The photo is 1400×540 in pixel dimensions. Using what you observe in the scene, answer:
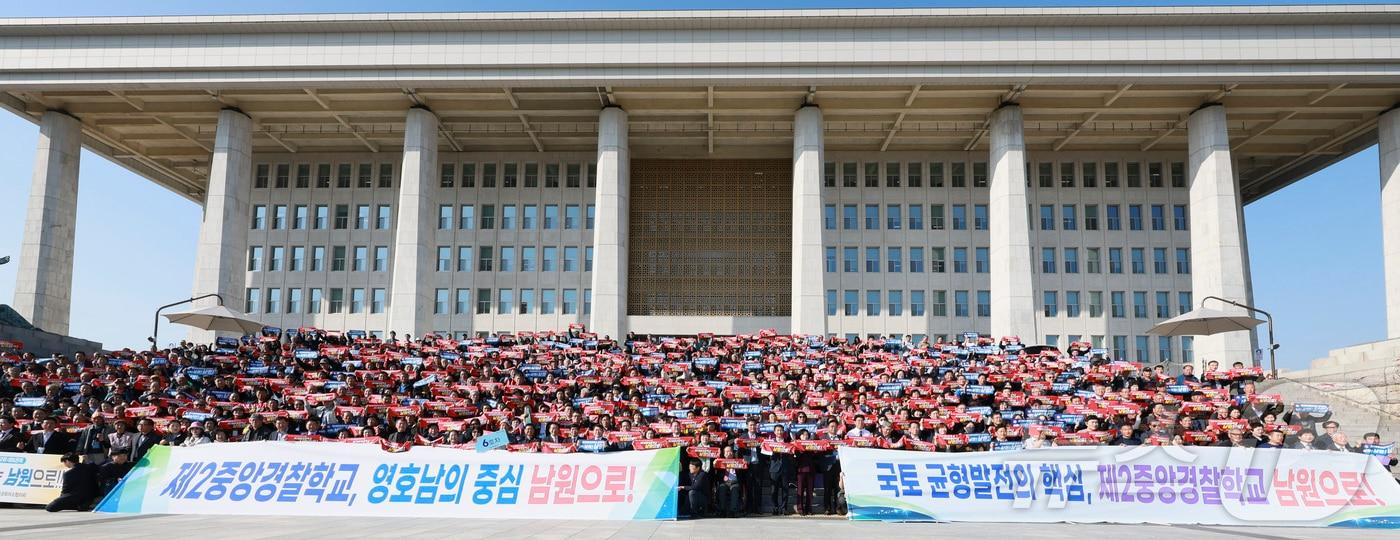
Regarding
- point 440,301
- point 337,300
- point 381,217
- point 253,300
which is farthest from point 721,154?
point 253,300

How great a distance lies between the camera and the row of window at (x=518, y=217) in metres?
51.5

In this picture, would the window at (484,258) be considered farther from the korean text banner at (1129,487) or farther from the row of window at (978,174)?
the korean text banner at (1129,487)

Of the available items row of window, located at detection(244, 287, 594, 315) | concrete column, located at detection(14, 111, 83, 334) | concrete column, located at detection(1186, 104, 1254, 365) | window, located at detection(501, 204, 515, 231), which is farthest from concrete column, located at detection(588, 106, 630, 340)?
concrete column, located at detection(1186, 104, 1254, 365)

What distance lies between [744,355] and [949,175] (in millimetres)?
26245

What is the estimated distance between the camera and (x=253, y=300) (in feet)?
168

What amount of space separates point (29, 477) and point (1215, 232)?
133 ft

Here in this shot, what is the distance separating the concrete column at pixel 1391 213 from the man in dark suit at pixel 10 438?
45249 mm

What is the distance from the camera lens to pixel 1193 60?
38.8 metres

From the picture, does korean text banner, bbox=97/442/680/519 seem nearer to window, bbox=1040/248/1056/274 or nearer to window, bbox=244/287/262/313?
window, bbox=244/287/262/313

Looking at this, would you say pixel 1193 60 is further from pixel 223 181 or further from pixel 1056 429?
pixel 223 181

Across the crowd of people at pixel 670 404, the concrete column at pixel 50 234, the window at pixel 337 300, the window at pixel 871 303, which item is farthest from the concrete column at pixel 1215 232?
the concrete column at pixel 50 234

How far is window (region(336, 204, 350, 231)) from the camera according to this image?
5194 cm

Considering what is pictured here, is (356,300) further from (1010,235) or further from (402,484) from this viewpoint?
(402,484)

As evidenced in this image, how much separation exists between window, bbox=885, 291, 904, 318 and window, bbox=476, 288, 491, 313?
2015 centimetres
